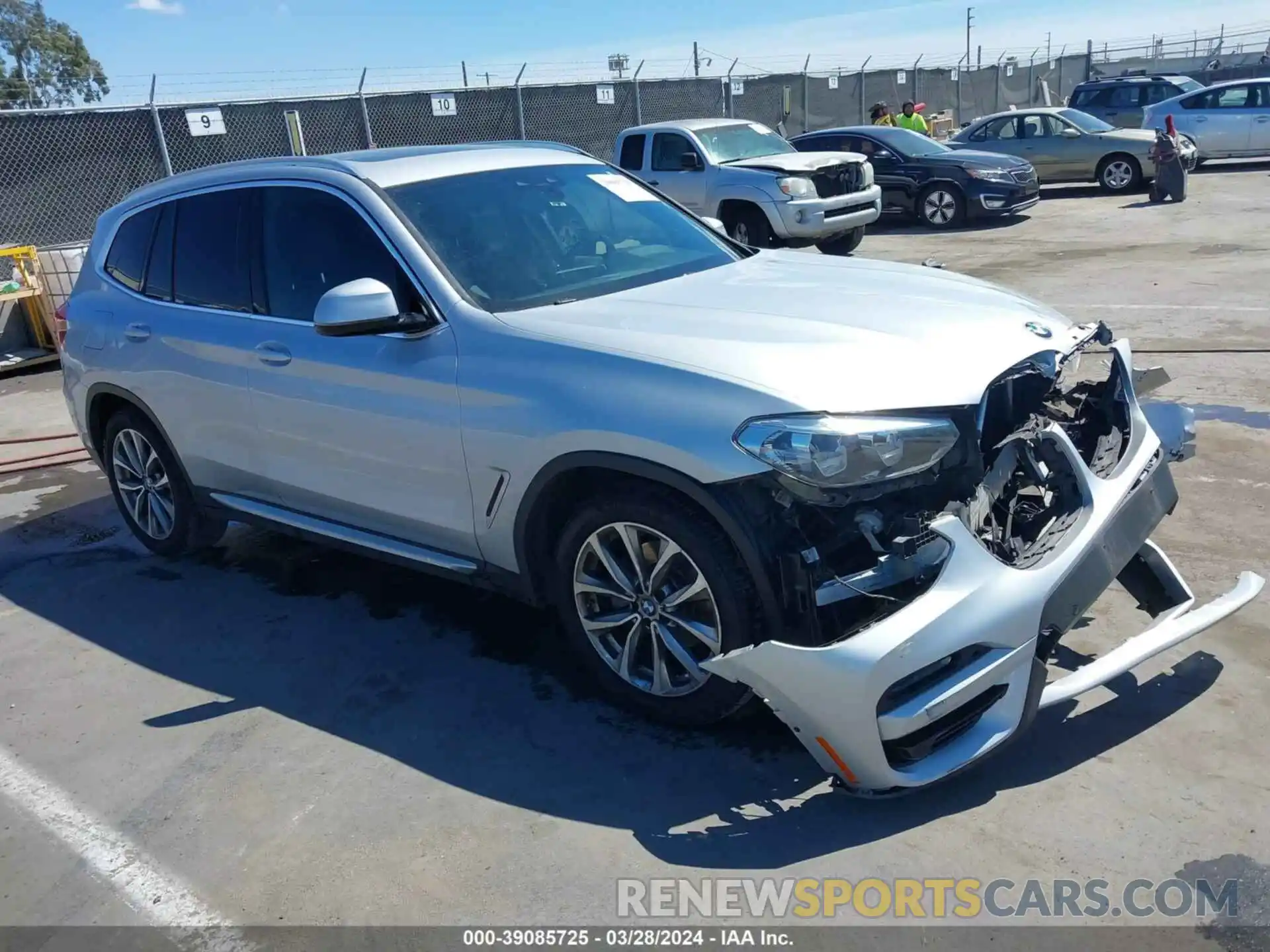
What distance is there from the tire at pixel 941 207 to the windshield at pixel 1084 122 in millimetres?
4250

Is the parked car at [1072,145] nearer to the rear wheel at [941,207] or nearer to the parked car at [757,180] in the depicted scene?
the rear wheel at [941,207]

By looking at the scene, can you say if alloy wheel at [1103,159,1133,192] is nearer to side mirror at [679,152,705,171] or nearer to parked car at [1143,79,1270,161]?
parked car at [1143,79,1270,161]

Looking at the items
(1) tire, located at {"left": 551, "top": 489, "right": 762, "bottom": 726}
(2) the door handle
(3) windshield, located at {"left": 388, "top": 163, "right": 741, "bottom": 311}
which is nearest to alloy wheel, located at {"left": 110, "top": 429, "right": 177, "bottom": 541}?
(2) the door handle

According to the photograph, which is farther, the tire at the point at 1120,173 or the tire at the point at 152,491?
the tire at the point at 1120,173

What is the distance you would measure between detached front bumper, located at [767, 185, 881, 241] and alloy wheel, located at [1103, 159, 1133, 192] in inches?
273

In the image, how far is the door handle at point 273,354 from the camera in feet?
14.6

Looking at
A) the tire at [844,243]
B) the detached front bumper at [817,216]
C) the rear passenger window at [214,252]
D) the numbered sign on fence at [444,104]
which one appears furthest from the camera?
the numbered sign on fence at [444,104]

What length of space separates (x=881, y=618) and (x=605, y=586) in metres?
1.00

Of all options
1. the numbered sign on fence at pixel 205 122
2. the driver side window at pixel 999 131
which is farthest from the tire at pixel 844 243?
the numbered sign on fence at pixel 205 122

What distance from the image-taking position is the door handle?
4.46 metres

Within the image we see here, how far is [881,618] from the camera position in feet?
10.1

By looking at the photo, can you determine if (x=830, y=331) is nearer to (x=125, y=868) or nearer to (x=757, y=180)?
(x=125, y=868)

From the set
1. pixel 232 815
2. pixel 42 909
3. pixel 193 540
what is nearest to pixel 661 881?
pixel 232 815

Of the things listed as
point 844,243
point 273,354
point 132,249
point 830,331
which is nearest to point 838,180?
point 844,243
